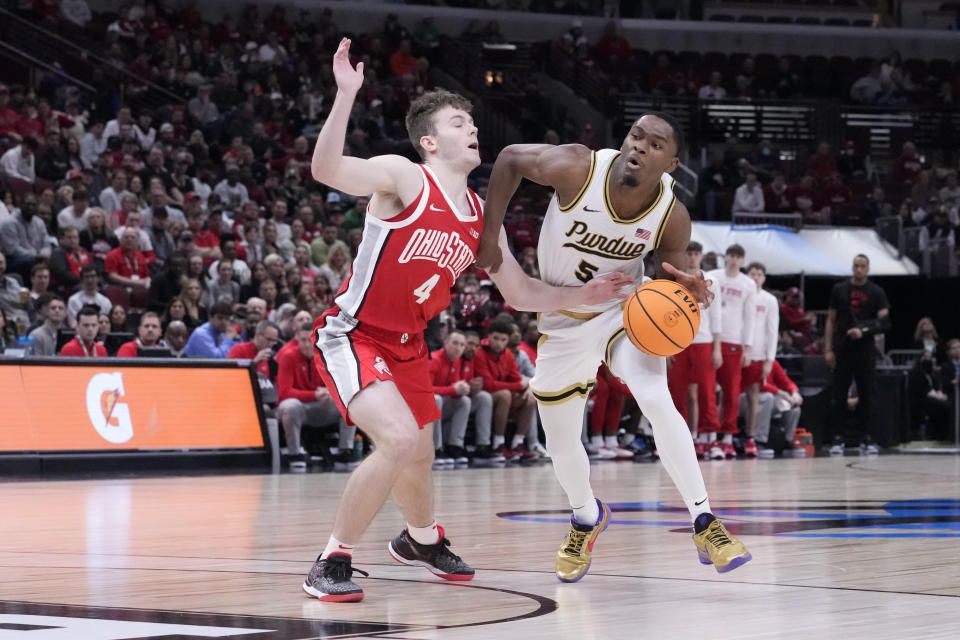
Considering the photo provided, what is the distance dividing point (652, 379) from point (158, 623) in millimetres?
2122

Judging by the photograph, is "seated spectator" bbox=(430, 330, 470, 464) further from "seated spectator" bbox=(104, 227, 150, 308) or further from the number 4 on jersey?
the number 4 on jersey

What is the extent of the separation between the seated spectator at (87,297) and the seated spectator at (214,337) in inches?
36.5

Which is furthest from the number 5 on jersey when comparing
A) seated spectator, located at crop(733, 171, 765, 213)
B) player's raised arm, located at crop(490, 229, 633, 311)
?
seated spectator, located at crop(733, 171, 765, 213)

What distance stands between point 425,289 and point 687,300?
39.3 inches

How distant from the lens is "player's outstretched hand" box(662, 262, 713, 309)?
4980 millimetres

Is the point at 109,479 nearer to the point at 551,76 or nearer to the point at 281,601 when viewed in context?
the point at 281,601

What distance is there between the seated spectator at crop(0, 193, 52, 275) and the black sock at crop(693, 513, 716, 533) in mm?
9570

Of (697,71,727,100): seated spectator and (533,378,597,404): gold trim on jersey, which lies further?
(697,71,727,100): seated spectator

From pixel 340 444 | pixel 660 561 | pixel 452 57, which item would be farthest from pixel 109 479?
pixel 452 57

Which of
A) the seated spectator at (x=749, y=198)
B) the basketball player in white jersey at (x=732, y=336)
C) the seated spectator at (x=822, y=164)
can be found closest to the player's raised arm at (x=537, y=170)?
the basketball player in white jersey at (x=732, y=336)

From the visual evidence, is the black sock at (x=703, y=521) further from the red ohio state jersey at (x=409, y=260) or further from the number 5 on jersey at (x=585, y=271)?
the red ohio state jersey at (x=409, y=260)

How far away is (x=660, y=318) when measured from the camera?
15.8ft

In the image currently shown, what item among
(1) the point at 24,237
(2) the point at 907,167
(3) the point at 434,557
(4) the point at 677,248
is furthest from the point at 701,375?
(2) the point at 907,167

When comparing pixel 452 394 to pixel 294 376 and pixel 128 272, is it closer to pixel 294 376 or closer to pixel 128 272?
pixel 294 376
